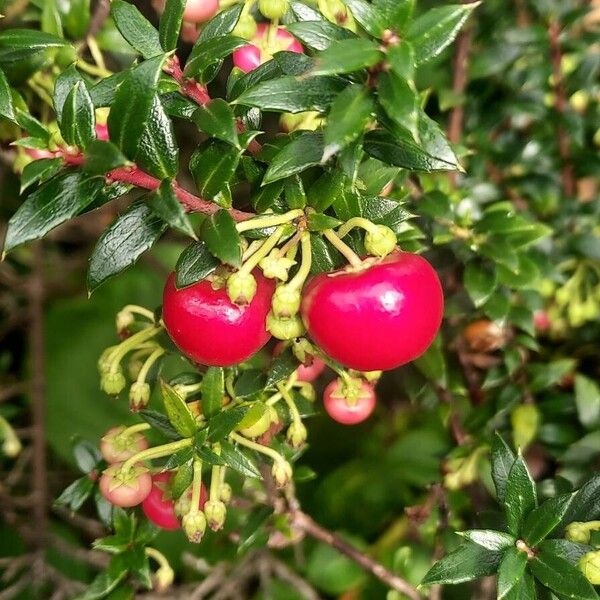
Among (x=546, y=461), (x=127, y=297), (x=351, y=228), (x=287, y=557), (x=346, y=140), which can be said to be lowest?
(x=287, y=557)

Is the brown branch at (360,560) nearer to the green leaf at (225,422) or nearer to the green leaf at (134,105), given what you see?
the green leaf at (225,422)

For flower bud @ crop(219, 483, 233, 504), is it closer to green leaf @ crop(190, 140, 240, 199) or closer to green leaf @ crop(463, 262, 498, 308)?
green leaf @ crop(190, 140, 240, 199)

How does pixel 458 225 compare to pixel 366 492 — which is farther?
pixel 366 492

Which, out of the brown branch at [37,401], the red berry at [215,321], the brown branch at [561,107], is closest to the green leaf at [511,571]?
the red berry at [215,321]

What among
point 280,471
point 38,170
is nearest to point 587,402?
point 280,471

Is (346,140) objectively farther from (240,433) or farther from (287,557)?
(287,557)

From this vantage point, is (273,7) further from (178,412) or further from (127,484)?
(127,484)

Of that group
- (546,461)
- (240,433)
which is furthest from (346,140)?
(546,461)

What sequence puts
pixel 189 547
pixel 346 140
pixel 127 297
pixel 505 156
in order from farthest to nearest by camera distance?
pixel 127 297, pixel 189 547, pixel 505 156, pixel 346 140
